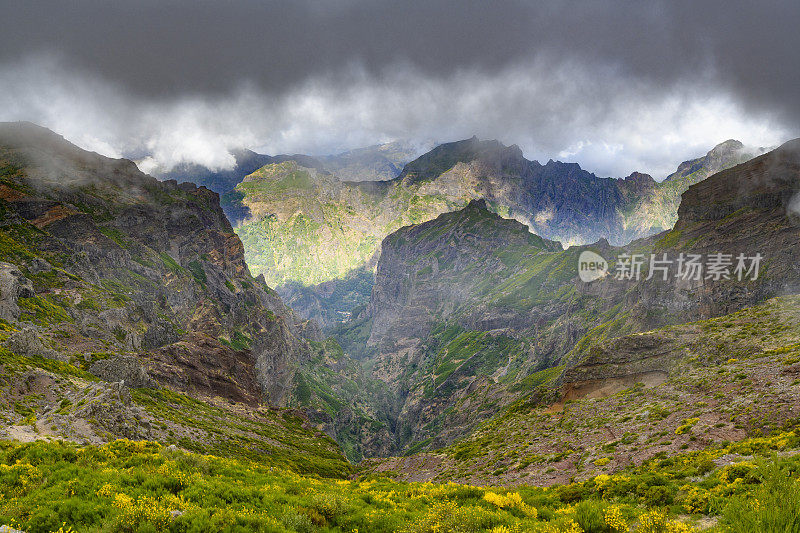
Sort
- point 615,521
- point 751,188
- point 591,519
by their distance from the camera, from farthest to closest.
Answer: point 751,188 < point 591,519 < point 615,521

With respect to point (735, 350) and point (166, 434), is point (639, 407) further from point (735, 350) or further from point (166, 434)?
point (166, 434)

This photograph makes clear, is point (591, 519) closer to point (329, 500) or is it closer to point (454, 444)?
point (329, 500)

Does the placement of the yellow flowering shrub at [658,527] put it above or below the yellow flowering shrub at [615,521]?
above

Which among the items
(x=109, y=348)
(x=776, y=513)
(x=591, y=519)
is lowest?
(x=109, y=348)

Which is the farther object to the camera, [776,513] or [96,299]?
[96,299]

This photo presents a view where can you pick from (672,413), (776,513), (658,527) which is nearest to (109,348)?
(658,527)

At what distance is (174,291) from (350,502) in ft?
713

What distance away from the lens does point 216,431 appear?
268 ft

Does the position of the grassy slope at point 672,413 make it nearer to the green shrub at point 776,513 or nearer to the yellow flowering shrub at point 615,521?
the yellow flowering shrub at point 615,521

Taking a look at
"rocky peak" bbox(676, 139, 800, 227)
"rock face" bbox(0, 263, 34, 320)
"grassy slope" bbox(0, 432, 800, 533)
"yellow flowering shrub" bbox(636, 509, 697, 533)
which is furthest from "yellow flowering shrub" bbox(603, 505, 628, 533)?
"rocky peak" bbox(676, 139, 800, 227)

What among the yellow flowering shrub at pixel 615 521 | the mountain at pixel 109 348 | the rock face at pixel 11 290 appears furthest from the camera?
the rock face at pixel 11 290

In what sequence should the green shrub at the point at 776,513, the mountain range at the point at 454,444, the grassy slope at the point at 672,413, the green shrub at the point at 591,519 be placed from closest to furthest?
the green shrub at the point at 776,513
the green shrub at the point at 591,519
the mountain range at the point at 454,444
the grassy slope at the point at 672,413

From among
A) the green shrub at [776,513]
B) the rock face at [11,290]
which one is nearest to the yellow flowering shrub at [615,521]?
the green shrub at [776,513]

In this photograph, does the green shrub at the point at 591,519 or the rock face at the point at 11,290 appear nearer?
the green shrub at the point at 591,519
